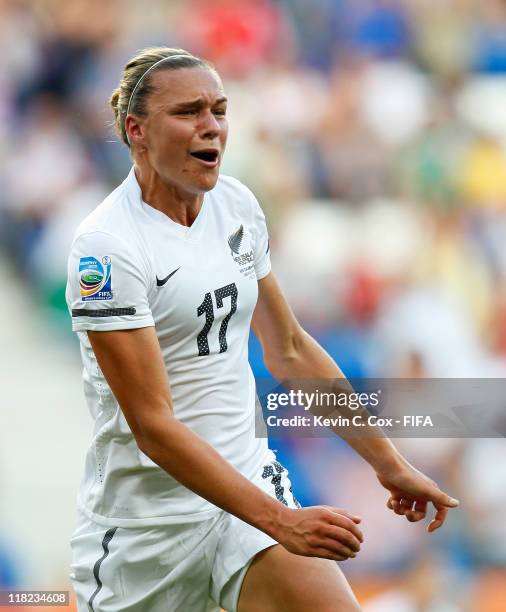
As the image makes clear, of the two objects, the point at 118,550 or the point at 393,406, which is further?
the point at 393,406

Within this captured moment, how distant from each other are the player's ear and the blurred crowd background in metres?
2.29

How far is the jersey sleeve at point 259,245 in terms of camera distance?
8.52ft

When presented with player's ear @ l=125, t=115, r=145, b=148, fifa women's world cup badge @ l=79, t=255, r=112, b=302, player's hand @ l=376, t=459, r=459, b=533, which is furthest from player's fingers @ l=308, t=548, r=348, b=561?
player's ear @ l=125, t=115, r=145, b=148

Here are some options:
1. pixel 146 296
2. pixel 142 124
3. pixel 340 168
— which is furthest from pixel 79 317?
pixel 340 168

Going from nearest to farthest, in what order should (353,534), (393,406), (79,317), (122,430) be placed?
(353,534) → (79,317) → (122,430) → (393,406)

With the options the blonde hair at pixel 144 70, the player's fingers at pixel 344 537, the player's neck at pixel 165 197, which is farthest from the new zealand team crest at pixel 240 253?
the player's fingers at pixel 344 537

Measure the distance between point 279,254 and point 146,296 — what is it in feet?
9.19

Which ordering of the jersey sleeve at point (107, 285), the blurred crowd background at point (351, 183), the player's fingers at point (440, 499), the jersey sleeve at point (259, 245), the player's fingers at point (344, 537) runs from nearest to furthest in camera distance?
the player's fingers at point (344, 537), the jersey sleeve at point (107, 285), the player's fingers at point (440, 499), the jersey sleeve at point (259, 245), the blurred crowd background at point (351, 183)

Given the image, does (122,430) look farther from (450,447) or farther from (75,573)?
(450,447)

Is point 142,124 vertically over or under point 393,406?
over

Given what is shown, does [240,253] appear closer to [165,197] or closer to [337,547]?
[165,197]

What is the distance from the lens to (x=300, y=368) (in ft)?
8.88

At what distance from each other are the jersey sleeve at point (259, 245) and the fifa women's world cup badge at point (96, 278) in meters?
0.51

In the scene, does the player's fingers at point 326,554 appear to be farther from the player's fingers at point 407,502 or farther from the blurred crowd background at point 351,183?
the blurred crowd background at point 351,183
